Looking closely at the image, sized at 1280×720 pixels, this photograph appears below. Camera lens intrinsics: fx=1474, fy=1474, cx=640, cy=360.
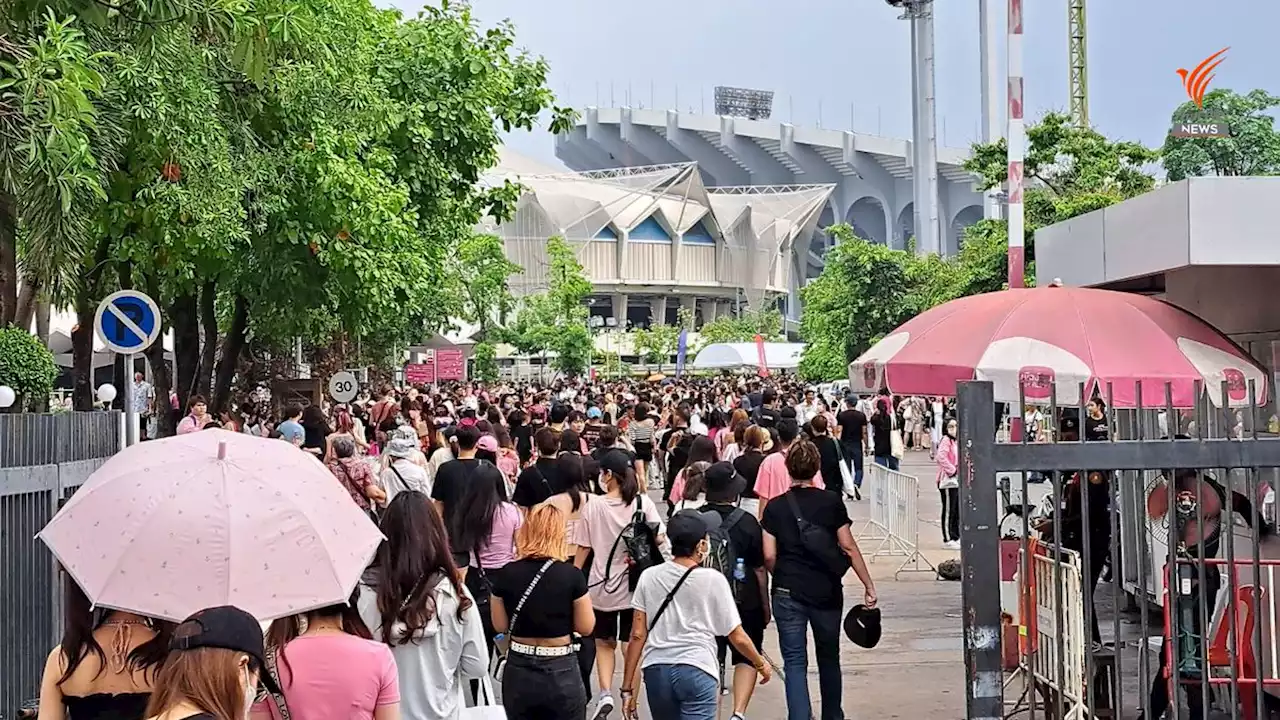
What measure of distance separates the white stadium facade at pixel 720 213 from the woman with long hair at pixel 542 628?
93894 mm

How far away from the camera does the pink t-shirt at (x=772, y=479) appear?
1012 centimetres

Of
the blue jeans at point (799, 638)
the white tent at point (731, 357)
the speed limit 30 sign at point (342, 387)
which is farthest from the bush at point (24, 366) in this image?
the white tent at point (731, 357)

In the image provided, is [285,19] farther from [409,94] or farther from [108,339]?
[409,94]

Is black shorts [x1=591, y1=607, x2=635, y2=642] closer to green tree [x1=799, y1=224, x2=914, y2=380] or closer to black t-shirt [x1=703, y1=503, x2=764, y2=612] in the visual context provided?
black t-shirt [x1=703, y1=503, x2=764, y2=612]

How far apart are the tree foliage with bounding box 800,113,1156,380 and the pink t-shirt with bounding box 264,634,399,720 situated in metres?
19.2

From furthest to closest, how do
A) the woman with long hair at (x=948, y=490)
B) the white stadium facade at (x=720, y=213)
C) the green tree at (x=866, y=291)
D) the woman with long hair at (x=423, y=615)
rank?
the white stadium facade at (x=720, y=213) < the green tree at (x=866, y=291) < the woman with long hair at (x=948, y=490) < the woman with long hair at (x=423, y=615)

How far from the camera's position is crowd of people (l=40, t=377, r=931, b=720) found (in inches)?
156

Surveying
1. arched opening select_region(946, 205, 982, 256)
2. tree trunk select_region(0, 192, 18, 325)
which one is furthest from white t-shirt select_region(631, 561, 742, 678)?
arched opening select_region(946, 205, 982, 256)

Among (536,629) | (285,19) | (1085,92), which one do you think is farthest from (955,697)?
(1085,92)

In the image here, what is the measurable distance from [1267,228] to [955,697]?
3486 millimetres

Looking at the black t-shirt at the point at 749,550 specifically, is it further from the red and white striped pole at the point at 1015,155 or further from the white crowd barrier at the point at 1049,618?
the red and white striped pole at the point at 1015,155

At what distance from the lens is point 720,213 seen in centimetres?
11862

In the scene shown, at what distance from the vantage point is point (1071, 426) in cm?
1112

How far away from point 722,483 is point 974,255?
31.2m
